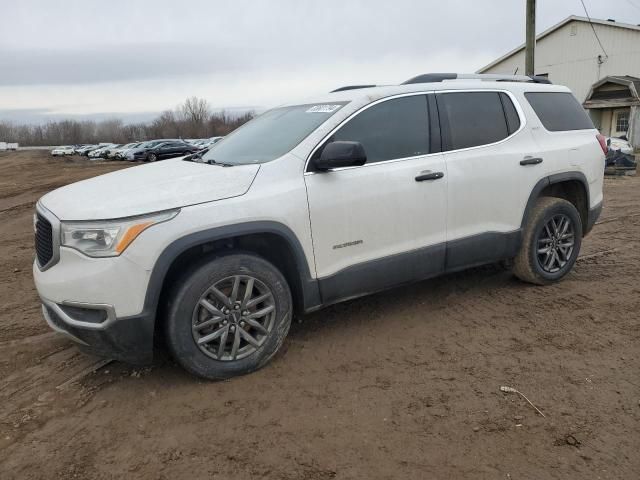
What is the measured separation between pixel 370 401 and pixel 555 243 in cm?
284

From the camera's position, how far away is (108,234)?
308 cm

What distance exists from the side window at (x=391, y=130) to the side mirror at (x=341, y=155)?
257mm

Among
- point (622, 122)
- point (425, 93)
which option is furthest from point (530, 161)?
point (622, 122)

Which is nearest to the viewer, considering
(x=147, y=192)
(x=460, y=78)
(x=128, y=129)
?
(x=147, y=192)

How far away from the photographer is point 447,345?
12.9ft

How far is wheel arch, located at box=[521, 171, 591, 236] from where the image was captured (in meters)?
4.77

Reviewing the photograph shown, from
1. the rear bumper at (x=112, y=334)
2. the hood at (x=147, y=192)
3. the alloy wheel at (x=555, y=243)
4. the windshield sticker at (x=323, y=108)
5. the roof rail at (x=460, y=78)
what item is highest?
the roof rail at (x=460, y=78)

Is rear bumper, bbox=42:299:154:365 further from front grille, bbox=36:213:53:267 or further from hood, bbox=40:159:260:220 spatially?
hood, bbox=40:159:260:220

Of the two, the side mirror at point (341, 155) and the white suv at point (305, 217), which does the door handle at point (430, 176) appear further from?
the side mirror at point (341, 155)

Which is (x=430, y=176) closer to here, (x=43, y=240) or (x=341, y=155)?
(x=341, y=155)

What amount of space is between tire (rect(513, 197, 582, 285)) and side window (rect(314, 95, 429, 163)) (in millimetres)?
1446

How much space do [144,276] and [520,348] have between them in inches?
104

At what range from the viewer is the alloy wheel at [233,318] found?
11.0 ft

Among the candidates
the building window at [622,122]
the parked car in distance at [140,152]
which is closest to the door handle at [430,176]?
the building window at [622,122]
